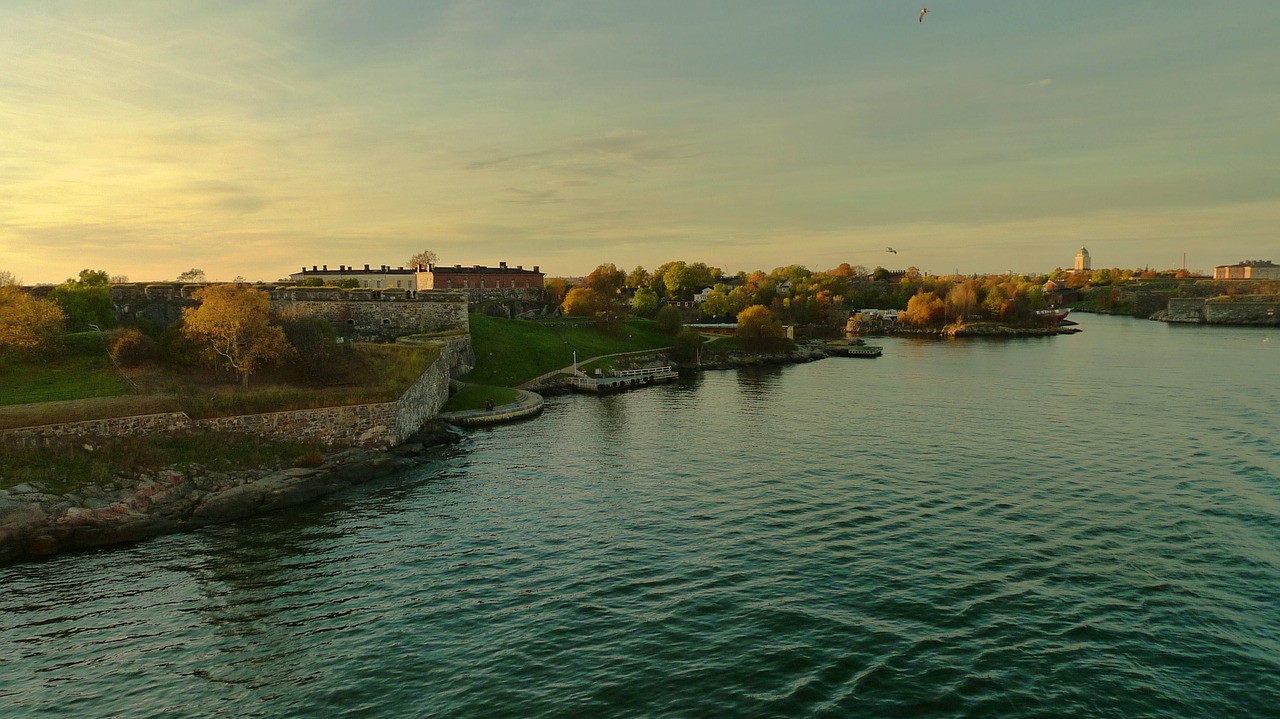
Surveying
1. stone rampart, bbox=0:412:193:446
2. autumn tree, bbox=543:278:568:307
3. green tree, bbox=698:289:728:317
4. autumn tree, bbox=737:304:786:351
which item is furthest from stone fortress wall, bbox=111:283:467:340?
green tree, bbox=698:289:728:317

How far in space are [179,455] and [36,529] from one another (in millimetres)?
7892

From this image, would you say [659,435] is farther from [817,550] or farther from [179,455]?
[179,455]

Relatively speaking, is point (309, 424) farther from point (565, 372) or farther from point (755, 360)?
point (755, 360)

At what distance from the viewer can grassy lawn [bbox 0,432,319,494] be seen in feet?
114

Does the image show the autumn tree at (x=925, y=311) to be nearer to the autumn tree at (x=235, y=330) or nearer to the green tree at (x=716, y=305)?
the green tree at (x=716, y=305)

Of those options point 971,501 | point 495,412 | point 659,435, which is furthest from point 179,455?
point 971,501

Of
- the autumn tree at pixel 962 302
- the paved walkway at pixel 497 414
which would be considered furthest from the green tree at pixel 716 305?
the paved walkway at pixel 497 414

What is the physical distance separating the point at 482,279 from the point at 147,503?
332 ft

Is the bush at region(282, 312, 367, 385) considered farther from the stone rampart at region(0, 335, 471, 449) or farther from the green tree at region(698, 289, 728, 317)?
the green tree at region(698, 289, 728, 317)

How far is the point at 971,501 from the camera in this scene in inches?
1490

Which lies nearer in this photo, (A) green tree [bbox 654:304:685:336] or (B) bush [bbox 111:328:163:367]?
(B) bush [bbox 111:328:163:367]

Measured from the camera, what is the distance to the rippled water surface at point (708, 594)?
20.7m

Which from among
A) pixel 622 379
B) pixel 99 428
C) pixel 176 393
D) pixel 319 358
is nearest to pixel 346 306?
pixel 319 358

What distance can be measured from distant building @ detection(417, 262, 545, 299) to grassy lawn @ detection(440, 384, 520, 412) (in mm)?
53337
